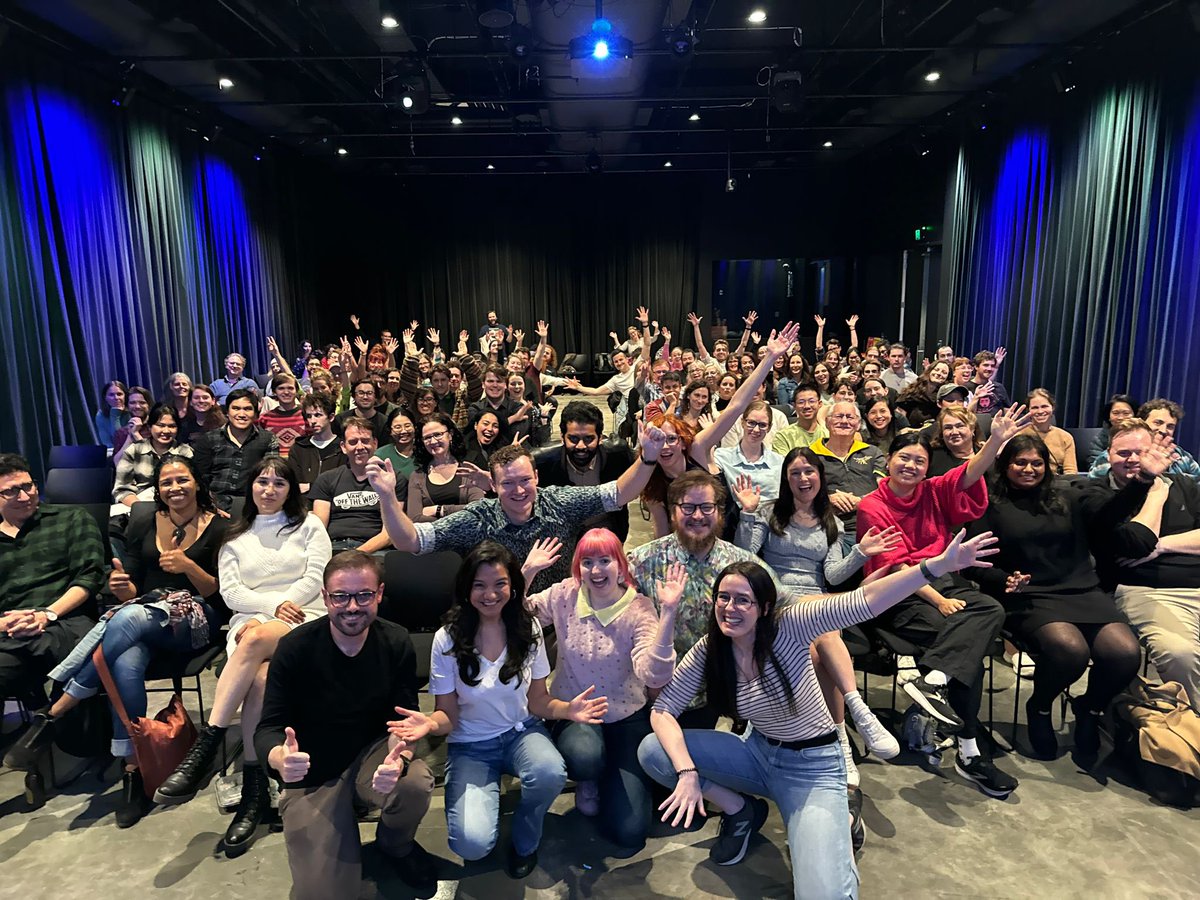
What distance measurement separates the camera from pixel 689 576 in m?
2.98

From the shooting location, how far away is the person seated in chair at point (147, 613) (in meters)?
3.04

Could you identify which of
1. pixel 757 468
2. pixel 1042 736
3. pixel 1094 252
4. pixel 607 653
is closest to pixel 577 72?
pixel 1094 252

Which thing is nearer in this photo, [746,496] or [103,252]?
[746,496]

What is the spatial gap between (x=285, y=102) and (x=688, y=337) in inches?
421

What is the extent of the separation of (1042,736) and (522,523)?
93.6 inches

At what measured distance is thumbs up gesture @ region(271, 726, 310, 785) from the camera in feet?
7.66

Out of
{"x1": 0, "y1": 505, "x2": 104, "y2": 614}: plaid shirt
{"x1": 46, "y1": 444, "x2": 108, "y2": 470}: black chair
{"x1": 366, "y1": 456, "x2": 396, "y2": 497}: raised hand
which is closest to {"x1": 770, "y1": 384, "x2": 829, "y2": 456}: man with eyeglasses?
{"x1": 366, "y1": 456, "x2": 396, "y2": 497}: raised hand

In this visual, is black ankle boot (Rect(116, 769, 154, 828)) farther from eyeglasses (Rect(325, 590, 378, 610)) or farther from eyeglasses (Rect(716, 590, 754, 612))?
eyeglasses (Rect(716, 590, 754, 612))

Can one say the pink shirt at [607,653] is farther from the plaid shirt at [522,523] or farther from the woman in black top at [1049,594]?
the woman in black top at [1049,594]

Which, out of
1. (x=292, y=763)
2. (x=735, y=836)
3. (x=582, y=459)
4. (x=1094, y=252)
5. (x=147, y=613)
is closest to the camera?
(x=292, y=763)

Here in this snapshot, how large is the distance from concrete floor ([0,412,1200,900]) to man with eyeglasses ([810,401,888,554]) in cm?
162

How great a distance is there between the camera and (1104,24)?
733cm

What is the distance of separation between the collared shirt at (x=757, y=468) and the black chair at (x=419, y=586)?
1530 mm

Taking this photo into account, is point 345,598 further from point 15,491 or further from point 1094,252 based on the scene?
point 1094,252
